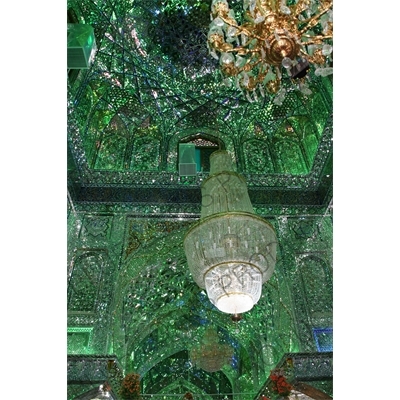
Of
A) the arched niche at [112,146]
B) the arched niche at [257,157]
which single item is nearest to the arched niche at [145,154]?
the arched niche at [112,146]

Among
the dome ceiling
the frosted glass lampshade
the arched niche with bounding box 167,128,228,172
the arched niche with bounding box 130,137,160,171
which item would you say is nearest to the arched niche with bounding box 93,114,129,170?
the dome ceiling

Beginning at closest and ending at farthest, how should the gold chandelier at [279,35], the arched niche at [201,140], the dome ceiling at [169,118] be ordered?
the gold chandelier at [279,35] < the dome ceiling at [169,118] < the arched niche at [201,140]

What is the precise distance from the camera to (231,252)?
211 inches

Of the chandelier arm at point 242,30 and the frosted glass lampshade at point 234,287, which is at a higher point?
the chandelier arm at point 242,30

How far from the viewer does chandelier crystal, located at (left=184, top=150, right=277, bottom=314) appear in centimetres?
524

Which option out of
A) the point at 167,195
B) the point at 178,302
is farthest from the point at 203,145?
the point at 178,302

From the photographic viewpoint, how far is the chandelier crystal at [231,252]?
5.24 m

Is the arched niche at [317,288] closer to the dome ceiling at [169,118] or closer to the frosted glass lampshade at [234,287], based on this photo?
the dome ceiling at [169,118]

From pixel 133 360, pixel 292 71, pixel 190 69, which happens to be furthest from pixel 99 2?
pixel 133 360

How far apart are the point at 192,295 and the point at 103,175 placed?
6.25 ft

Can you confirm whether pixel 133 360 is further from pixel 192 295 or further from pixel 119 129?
pixel 119 129

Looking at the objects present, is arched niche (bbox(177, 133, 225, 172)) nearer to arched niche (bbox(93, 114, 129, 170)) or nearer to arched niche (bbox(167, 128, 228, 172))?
arched niche (bbox(167, 128, 228, 172))

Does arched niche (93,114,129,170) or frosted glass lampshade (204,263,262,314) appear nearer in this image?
frosted glass lampshade (204,263,262,314)

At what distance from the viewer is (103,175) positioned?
785 cm
